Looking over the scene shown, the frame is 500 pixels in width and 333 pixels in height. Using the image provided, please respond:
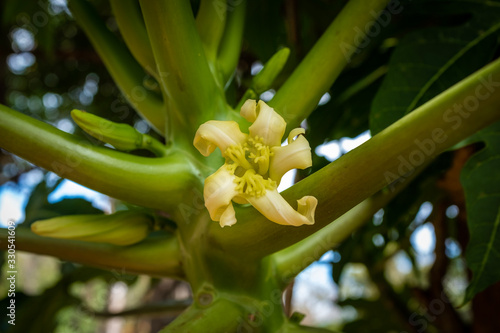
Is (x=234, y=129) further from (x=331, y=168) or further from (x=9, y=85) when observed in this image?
(x=9, y=85)

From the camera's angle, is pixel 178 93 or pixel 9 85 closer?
pixel 178 93

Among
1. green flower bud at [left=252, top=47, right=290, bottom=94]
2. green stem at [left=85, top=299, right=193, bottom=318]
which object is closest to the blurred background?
green stem at [left=85, top=299, right=193, bottom=318]

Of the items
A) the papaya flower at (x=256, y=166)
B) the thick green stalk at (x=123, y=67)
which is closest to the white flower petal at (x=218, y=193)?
the papaya flower at (x=256, y=166)

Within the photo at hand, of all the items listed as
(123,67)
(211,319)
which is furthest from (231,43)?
(211,319)

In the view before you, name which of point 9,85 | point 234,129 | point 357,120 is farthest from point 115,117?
point 234,129

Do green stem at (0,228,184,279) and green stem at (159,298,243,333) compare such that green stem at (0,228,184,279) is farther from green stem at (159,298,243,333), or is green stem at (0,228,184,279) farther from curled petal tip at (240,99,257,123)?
curled petal tip at (240,99,257,123)

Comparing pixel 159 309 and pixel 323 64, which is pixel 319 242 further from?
pixel 159 309
